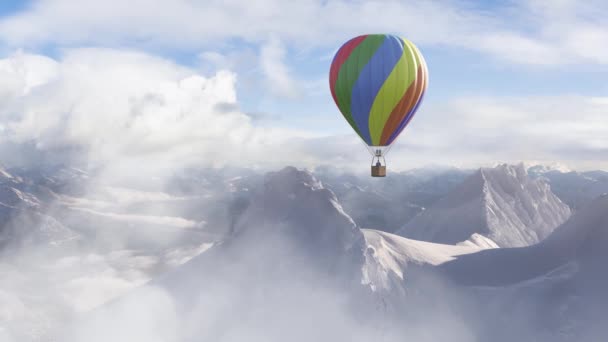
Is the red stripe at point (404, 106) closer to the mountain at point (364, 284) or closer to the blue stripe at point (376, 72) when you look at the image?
the blue stripe at point (376, 72)

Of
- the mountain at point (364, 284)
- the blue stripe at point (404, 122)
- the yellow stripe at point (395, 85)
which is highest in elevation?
the yellow stripe at point (395, 85)

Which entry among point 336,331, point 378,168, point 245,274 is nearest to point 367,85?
point 378,168

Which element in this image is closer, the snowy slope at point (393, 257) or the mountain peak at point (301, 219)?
the snowy slope at point (393, 257)

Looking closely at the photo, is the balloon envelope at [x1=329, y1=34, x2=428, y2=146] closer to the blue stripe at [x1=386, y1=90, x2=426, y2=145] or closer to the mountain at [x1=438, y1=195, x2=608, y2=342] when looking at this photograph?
the blue stripe at [x1=386, y1=90, x2=426, y2=145]

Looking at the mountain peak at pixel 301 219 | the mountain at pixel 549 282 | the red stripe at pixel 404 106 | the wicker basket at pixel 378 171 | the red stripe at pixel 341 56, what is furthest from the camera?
the mountain peak at pixel 301 219

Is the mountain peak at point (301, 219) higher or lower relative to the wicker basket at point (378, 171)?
lower

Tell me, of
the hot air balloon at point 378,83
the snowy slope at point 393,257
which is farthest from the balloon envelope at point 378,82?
the snowy slope at point 393,257
